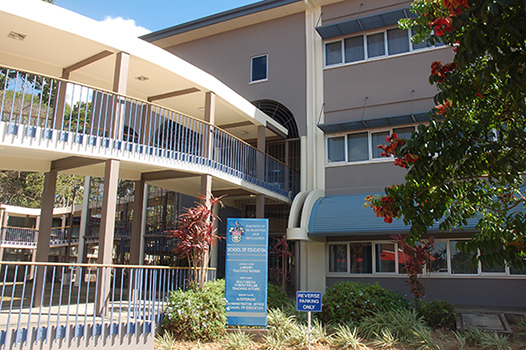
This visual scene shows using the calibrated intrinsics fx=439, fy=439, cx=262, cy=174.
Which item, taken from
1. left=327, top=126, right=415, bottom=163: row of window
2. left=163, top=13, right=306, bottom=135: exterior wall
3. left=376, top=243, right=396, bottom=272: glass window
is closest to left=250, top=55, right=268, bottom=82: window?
left=163, top=13, right=306, bottom=135: exterior wall

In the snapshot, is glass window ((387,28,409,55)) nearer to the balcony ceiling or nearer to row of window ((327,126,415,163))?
row of window ((327,126,415,163))

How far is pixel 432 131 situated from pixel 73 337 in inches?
282

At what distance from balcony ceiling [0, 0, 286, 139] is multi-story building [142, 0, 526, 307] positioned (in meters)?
3.29

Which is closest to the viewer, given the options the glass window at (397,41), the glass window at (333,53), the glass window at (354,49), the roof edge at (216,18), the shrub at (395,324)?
the shrub at (395,324)

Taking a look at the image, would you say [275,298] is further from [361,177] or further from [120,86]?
[120,86]

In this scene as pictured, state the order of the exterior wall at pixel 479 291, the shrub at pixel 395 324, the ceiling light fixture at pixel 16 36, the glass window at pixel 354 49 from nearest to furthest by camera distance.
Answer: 1. the shrub at pixel 395 324
2. the ceiling light fixture at pixel 16 36
3. the exterior wall at pixel 479 291
4. the glass window at pixel 354 49

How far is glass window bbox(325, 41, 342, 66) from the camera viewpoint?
58.0ft

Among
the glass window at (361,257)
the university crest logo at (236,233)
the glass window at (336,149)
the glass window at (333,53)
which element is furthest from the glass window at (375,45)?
the university crest logo at (236,233)

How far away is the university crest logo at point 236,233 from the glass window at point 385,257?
6.58 m

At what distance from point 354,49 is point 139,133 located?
10184mm

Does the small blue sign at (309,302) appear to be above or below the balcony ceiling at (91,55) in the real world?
below

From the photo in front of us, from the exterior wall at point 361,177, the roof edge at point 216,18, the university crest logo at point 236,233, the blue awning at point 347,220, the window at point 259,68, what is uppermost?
the roof edge at point 216,18

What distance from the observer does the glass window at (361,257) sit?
15.5 metres

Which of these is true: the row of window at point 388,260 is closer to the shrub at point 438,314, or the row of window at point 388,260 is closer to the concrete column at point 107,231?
the shrub at point 438,314
